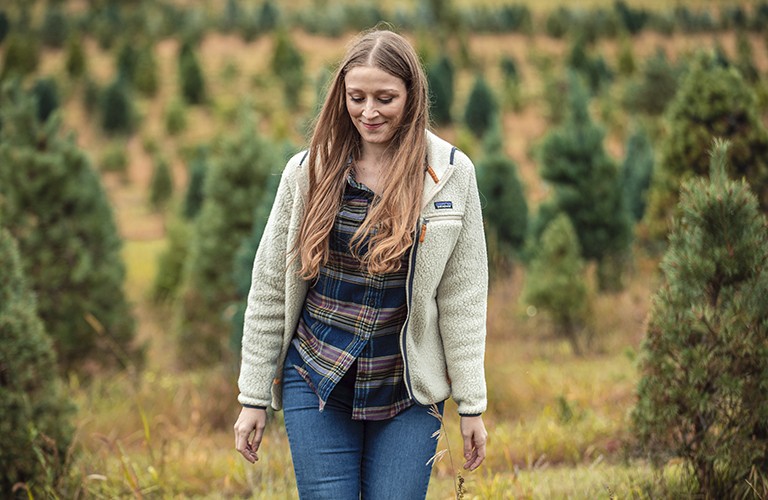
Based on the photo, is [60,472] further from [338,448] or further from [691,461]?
[691,461]

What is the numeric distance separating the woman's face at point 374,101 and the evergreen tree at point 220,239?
5.87 meters

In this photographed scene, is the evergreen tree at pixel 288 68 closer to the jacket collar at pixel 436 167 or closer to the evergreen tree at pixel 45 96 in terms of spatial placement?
the evergreen tree at pixel 45 96

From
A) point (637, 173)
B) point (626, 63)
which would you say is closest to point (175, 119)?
point (626, 63)

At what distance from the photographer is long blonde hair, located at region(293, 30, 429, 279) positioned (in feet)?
8.13

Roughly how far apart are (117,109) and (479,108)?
16.4m

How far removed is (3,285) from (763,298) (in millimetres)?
3695

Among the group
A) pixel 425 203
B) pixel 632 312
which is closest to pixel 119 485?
pixel 425 203

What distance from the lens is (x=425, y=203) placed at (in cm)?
254

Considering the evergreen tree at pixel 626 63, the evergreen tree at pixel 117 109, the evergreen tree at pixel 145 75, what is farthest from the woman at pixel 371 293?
the evergreen tree at pixel 626 63

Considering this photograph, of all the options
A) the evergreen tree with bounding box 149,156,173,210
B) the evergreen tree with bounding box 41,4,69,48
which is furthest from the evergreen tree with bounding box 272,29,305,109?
the evergreen tree with bounding box 41,4,69,48

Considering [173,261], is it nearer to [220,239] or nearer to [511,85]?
[220,239]

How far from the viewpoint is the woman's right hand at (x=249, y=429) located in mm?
2656

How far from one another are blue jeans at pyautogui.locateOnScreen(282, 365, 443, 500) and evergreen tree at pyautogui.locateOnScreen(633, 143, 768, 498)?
143cm

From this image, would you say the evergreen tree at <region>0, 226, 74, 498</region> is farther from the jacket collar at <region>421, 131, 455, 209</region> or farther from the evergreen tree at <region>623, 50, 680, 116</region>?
the evergreen tree at <region>623, 50, 680, 116</region>
